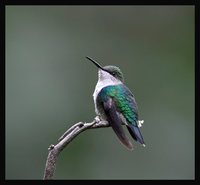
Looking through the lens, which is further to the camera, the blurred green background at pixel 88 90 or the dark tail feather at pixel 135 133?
the blurred green background at pixel 88 90

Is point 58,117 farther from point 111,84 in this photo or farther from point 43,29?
point 111,84

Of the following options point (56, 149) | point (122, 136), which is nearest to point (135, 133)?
point (122, 136)

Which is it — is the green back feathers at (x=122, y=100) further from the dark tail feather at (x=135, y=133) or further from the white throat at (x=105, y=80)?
the white throat at (x=105, y=80)

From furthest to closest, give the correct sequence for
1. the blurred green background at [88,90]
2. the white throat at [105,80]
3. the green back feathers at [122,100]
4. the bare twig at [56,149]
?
the blurred green background at [88,90] → the white throat at [105,80] → the green back feathers at [122,100] → the bare twig at [56,149]

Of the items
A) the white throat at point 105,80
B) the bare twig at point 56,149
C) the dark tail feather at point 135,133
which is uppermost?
the white throat at point 105,80

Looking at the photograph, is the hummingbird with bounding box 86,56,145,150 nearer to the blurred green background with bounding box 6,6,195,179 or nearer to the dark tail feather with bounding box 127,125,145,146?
the dark tail feather with bounding box 127,125,145,146

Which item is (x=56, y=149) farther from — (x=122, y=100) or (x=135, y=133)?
(x=122, y=100)

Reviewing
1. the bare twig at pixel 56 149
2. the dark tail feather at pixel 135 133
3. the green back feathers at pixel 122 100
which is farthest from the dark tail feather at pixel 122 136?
the bare twig at pixel 56 149

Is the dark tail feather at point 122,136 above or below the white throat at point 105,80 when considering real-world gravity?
below

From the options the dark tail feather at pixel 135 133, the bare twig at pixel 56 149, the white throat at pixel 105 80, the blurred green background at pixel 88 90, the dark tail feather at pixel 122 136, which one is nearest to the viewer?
the bare twig at pixel 56 149
